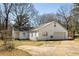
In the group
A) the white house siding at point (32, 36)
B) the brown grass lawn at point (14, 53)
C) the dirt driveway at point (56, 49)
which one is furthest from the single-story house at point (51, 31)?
the brown grass lawn at point (14, 53)

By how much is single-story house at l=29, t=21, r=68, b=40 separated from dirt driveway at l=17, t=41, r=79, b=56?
4.2 inches

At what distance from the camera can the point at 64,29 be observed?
1580 cm

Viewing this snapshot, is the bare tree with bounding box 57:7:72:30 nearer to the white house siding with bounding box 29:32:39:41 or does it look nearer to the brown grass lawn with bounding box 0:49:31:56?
the white house siding with bounding box 29:32:39:41

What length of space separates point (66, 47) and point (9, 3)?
108 centimetres

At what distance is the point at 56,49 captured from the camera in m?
15.8

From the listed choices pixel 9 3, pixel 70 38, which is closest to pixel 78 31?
pixel 70 38

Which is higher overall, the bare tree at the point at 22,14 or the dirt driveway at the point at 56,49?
the bare tree at the point at 22,14

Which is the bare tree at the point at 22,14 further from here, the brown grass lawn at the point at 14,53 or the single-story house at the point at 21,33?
the brown grass lawn at the point at 14,53

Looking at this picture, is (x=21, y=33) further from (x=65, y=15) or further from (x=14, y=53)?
(x=65, y=15)

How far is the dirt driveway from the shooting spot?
51.8 feet

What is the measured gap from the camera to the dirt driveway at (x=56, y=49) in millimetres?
15781

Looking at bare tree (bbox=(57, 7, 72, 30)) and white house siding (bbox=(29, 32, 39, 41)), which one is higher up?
bare tree (bbox=(57, 7, 72, 30))

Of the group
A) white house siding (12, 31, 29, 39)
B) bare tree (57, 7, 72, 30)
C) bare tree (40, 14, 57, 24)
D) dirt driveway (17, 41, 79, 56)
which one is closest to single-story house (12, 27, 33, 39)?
white house siding (12, 31, 29, 39)

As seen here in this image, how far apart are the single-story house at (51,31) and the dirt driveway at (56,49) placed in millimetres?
107
